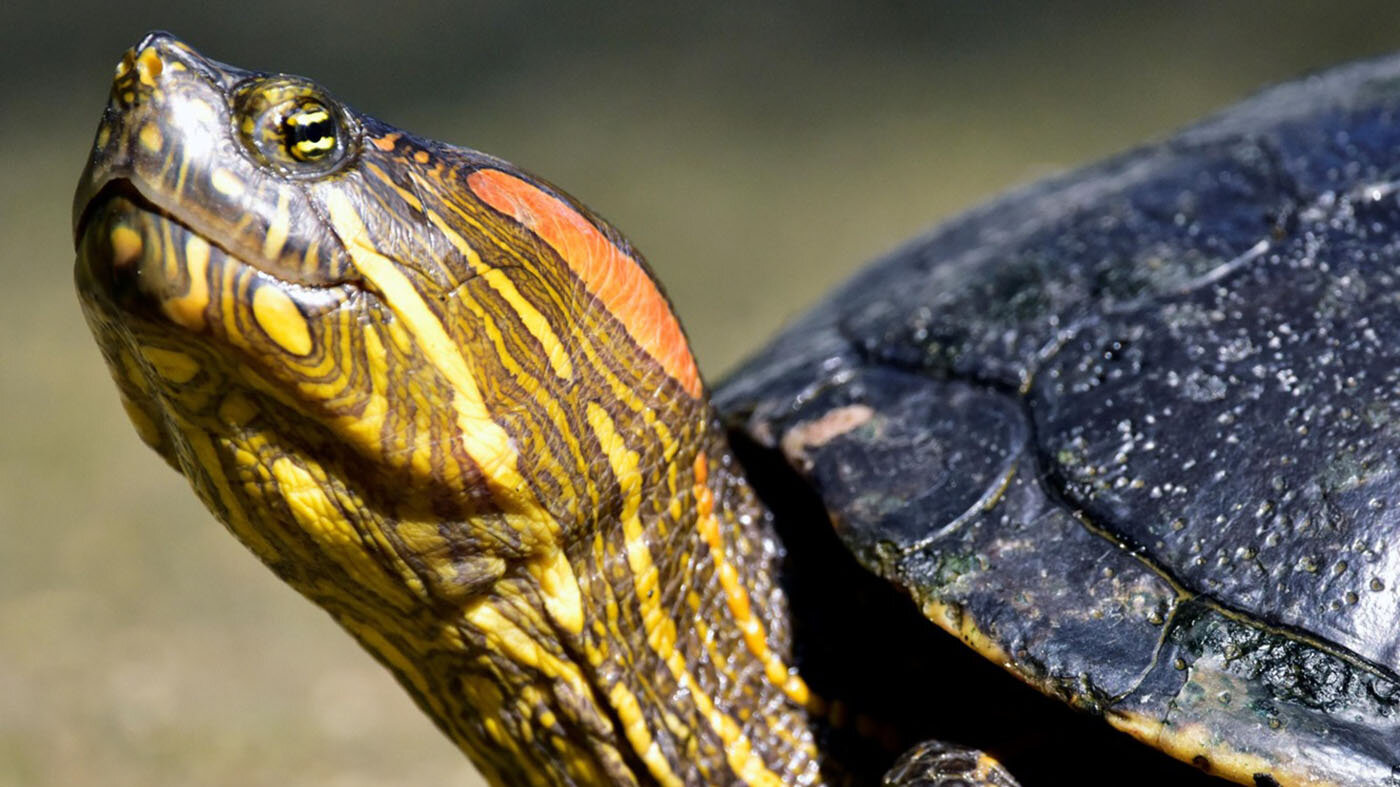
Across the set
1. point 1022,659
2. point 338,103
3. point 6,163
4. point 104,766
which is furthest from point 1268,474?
point 6,163

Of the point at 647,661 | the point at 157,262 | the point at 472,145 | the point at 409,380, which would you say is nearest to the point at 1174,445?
the point at 647,661

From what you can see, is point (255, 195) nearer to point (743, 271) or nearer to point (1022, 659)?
point (1022, 659)

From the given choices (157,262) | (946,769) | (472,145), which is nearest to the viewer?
(157,262)

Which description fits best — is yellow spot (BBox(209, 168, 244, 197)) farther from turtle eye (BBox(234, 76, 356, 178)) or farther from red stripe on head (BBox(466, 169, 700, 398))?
red stripe on head (BBox(466, 169, 700, 398))

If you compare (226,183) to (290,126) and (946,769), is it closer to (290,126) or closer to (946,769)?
(290,126)

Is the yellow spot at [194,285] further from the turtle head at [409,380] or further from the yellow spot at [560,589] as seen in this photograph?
the yellow spot at [560,589]

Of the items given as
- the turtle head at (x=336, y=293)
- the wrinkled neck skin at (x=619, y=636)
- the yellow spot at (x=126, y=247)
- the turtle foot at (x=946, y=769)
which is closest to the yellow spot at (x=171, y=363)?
the turtle head at (x=336, y=293)

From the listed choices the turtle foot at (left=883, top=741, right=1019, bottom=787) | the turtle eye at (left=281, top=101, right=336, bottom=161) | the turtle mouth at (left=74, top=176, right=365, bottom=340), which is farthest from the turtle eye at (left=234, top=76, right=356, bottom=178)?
the turtle foot at (left=883, top=741, right=1019, bottom=787)
